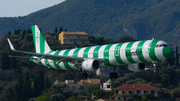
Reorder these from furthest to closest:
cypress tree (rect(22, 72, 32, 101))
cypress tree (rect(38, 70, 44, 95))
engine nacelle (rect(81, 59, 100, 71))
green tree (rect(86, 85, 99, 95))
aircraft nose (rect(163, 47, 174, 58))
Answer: green tree (rect(86, 85, 99, 95))
cypress tree (rect(38, 70, 44, 95))
cypress tree (rect(22, 72, 32, 101))
engine nacelle (rect(81, 59, 100, 71))
aircraft nose (rect(163, 47, 174, 58))

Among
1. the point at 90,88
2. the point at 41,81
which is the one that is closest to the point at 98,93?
the point at 90,88

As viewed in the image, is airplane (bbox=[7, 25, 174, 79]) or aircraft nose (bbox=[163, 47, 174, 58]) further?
airplane (bbox=[7, 25, 174, 79])

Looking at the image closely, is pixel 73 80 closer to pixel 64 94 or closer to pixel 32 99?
pixel 64 94

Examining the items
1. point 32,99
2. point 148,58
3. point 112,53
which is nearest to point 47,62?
point 112,53

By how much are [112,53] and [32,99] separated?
118 metres

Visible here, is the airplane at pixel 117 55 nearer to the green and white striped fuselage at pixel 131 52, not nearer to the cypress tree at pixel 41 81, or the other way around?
the green and white striped fuselage at pixel 131 52

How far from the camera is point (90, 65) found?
46.9 metres

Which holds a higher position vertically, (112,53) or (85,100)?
(112,53)

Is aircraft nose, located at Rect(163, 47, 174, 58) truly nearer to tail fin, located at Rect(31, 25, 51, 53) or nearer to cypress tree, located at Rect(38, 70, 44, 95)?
tail fin, located at Rect(31, 25, 51, 53)

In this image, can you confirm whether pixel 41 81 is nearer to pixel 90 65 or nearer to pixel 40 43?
pixel 40 43

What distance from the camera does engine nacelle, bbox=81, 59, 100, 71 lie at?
4694 centimetres

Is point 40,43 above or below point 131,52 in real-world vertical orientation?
Answer: above

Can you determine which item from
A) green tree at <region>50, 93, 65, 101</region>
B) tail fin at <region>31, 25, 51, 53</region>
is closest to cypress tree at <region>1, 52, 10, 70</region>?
green tree at <region>50, 93, 65, 101</region>

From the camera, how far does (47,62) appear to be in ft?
195
